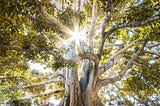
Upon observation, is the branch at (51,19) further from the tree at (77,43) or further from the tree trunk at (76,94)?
the tree trunk at (76,94)

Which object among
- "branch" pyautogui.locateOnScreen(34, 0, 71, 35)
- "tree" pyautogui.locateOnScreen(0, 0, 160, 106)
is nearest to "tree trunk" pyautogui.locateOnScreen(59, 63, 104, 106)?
"tree" pyautogui.locateOnScreen(0, 0, 160, 106)

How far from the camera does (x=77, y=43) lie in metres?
5.10

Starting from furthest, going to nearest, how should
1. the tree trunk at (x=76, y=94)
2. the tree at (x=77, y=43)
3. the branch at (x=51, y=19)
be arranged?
the tree trunk at (x=76, y=94) → the tree at (x=77, y=43) → the branch at (x=51, y=19)

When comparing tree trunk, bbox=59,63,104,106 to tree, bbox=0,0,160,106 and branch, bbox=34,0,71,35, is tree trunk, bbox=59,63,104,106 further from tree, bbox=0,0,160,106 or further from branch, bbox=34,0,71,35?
branch, bbox=34,0,71,35

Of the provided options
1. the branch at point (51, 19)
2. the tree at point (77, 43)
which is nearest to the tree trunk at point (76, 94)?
the tree at point (77, 43)

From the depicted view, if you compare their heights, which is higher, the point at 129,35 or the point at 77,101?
the point at 129,35

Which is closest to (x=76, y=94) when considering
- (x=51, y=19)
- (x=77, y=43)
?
(x=77, y=43)

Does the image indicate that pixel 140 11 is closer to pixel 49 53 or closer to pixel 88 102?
pixel 49 53

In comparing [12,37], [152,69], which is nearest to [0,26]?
[12,37]

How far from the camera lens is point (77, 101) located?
6176 mm

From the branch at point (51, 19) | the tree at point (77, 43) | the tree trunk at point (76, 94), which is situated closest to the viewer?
the branch at point (51, 19)

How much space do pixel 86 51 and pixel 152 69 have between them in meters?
3.17

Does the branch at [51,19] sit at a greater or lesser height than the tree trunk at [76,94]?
greater

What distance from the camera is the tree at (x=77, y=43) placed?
15.4 feet
